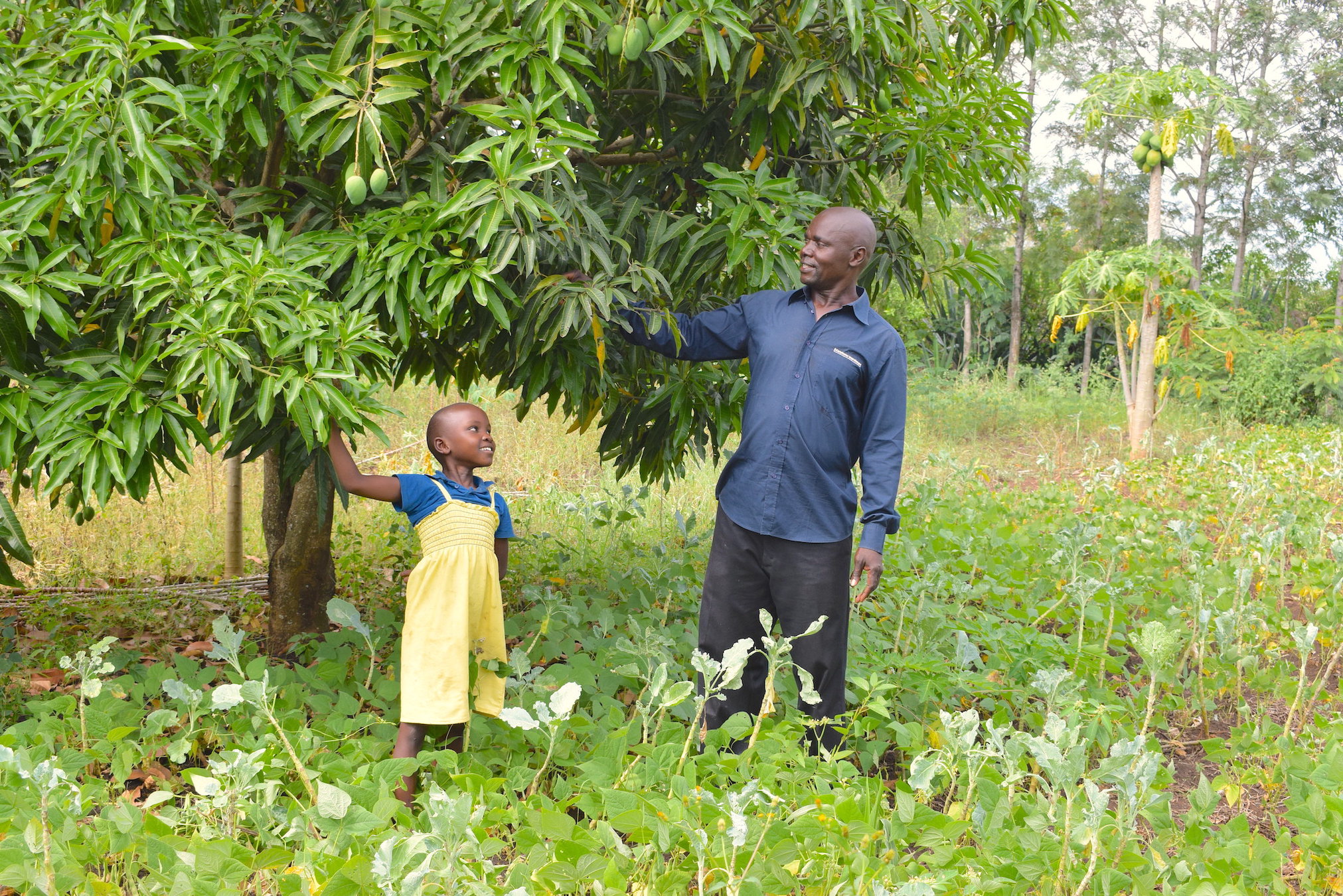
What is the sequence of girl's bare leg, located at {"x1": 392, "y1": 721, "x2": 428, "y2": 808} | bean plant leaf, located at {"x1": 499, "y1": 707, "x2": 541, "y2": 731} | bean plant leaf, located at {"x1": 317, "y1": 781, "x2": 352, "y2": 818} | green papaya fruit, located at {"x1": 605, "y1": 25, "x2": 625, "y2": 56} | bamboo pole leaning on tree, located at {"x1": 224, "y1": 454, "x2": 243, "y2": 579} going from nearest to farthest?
bean plant leaf, located at {"x1": 317, "y1": 781, "x2": 352, "y2": 818} < bean plant leaf, located at {"x1": 499, "y1": 707, "x2": 541, "y2": 731} < green papaya fruit, located at {"x1": 605, "y1": 25, "x2": 625, "y2": 56} < girl's bare leg, located at {"x1": 392, "y1": 721, "x2": 428, "y2": 808} < bamboo pole leaning on tree, located at {"x1": 224, "y1": 454, "x2": 243, "y2": 579}

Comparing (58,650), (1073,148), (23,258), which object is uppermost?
(1073,148)

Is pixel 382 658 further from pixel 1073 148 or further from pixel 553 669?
pixel 1073 148

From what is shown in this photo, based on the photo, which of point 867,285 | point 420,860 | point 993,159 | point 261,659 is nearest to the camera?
point 420,860

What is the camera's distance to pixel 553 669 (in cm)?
307

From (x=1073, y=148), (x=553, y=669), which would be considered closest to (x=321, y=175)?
(x=553, y=669)

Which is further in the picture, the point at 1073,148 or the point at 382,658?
the point at 1073,148

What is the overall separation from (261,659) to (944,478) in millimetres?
6532

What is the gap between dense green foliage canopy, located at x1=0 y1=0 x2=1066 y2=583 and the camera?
228 cm

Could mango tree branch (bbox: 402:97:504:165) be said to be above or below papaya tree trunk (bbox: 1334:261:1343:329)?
below

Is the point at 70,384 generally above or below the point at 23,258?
below

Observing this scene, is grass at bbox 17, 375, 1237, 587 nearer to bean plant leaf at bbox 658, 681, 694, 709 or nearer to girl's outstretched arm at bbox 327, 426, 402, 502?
girl's outstretched arm at bbox 327, 426, 402, 502

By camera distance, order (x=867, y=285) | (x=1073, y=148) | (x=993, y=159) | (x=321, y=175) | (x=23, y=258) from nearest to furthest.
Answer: (x=23, y=258) < (x=321, y=175) < (x=993, y=159) < (x=867, y=285) < (x=1073, y=148)

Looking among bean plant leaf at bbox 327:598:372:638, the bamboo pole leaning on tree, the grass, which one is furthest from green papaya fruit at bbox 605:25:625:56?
the bamboo pole leaning on tree

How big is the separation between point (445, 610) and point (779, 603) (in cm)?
91
